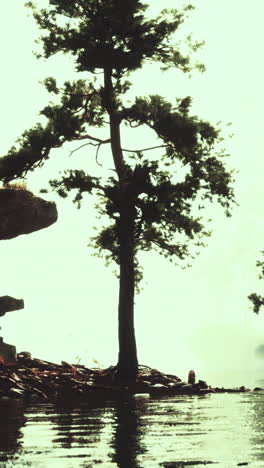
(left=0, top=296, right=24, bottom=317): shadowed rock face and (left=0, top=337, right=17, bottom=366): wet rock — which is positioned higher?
(left=0, top=296, right=24, bottom=317): shadowed rock face

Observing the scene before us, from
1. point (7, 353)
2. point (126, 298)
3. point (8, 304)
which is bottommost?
point (7, 353)

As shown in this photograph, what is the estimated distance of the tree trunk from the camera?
832 inches

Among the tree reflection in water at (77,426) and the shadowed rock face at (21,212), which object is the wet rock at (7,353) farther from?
the tree reflection in water at (77,426)

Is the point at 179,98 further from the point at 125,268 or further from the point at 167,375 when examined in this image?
the point at 167,375

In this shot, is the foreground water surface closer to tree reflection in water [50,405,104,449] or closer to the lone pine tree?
tree reflection in water [50,405,104,449]

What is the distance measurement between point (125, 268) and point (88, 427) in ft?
45.4

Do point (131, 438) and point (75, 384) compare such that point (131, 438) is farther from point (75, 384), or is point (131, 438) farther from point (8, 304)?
point (8, 304)

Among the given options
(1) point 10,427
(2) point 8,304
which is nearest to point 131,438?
(1) point 10,427

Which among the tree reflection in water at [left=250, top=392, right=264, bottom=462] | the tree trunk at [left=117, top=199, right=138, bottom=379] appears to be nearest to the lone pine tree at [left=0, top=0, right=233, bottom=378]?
the tree trunk at [left=117, top=199, right=138, bottom=379]

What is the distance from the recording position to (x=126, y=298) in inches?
862

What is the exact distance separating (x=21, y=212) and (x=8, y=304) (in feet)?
10.8

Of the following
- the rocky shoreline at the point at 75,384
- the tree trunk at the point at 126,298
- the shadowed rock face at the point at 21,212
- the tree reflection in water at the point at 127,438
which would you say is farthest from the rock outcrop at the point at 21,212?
the tree reflection in water at the point at 127,438

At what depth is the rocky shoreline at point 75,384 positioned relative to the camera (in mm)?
15422

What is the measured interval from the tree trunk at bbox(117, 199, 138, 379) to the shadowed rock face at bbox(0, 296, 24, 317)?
3256 millimetres
